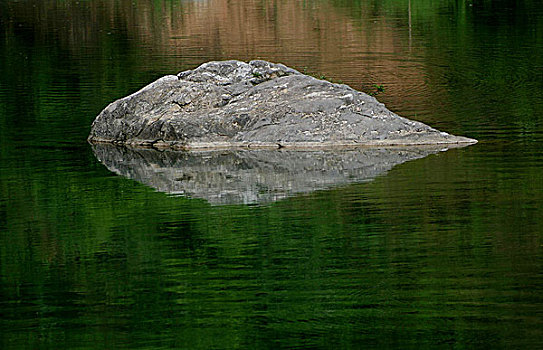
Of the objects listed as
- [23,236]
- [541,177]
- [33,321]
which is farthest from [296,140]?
[33,321]

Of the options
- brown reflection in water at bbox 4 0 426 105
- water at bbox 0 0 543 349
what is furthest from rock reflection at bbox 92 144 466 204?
brown reflection in water at bbox 4 0 426 105

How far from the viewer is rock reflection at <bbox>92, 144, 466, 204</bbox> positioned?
12906 mm

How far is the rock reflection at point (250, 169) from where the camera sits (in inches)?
508

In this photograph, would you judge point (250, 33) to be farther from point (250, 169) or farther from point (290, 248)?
point (290, 248)

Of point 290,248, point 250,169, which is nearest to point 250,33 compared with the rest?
point 250,169

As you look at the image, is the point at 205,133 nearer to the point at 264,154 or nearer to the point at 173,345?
the point at 264,154

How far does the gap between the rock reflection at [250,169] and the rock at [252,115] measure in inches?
15.6

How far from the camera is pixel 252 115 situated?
16750mm

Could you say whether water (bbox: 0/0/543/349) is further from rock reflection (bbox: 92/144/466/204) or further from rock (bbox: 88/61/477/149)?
rock (bbox: 88/61/477/149)

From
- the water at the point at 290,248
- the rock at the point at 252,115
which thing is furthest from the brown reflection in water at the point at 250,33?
the water at the point at 290,248

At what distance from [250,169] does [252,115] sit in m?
2.45

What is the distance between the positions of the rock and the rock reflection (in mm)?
396

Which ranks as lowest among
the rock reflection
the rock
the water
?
the water

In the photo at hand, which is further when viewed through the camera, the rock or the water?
the rock
